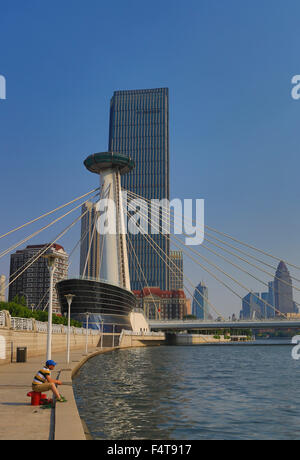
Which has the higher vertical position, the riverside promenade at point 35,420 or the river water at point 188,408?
the riverside promenade at point 35,420

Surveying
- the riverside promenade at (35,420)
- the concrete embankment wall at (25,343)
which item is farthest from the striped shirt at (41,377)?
the concrete embankment wall at (25,343)

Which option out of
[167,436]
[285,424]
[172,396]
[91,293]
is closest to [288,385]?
[172,396]

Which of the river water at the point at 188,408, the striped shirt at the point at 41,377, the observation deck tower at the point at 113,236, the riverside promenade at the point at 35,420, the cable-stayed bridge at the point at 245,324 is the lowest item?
the cable-stayed bridge at the point at 245,324

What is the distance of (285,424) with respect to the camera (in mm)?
14828

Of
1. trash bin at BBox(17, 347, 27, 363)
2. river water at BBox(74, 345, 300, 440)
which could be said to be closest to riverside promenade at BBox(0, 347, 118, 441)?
river water at BBox(74, 345, 300, 440)

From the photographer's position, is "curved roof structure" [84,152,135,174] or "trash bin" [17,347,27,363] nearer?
"trash bin" [17,347,27,363]

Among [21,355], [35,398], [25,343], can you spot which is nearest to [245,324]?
[25,343]

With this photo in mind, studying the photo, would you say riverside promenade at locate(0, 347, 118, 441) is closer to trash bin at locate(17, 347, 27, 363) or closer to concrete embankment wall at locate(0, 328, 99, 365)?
concrete embankment wall at locate(0, 328, 99, 365)

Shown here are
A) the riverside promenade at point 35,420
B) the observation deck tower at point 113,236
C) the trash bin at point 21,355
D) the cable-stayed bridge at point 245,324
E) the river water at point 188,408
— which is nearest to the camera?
the riverside promenade at point 35,420

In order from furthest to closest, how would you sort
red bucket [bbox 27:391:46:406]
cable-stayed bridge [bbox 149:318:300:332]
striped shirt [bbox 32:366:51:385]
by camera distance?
cable-stayed bridge [bbox 149:318:300:332], red bucket [bbox 27:391:46:406], striped shirt [bbox 32:366:51:385]

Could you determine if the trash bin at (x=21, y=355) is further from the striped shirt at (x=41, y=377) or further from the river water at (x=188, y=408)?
the striped shirt at (x=41, y=377)

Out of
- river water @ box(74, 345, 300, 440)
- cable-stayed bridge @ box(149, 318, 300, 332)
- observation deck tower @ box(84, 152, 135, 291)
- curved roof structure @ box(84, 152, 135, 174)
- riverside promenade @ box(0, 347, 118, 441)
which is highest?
curved roof structure @ box(84, 152, 135, 174)

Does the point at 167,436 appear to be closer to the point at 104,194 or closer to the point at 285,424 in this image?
the point at 285,424

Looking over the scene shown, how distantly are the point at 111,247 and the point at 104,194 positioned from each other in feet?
41.4
